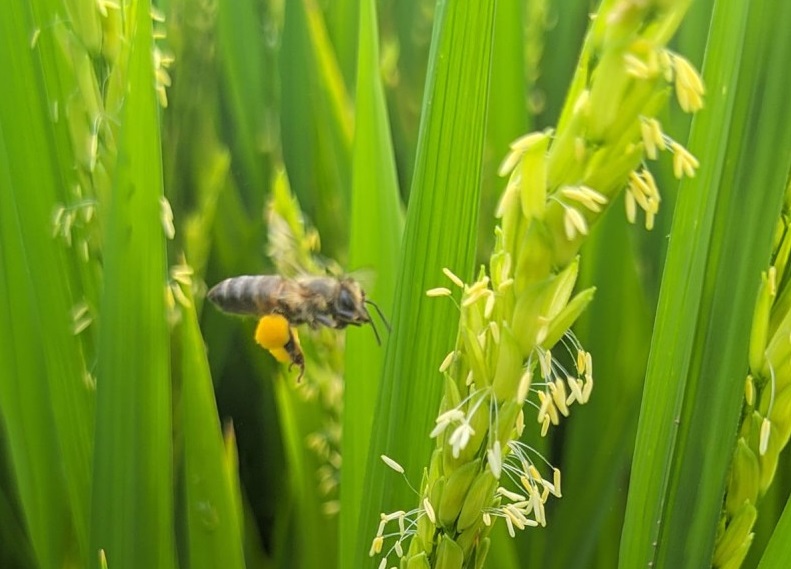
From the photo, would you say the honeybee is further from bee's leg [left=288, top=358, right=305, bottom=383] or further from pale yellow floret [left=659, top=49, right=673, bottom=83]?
pale yellow floret [left=659, top=49, right=673, bottom=83]

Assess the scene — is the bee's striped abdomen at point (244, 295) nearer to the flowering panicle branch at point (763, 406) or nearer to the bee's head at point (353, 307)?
the bee's head at point (353, 307)

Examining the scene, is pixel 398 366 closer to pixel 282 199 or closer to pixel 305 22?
pixel 282 199

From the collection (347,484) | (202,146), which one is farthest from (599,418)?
(202,146)

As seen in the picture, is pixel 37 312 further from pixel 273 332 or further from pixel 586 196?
pixel 586 196

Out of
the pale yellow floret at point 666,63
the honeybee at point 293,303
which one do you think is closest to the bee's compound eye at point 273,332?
the honeybee at point 293,303

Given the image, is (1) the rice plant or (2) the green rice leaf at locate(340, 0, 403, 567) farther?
(2) the green rice leaf at locate(340, 0, 403, 567)

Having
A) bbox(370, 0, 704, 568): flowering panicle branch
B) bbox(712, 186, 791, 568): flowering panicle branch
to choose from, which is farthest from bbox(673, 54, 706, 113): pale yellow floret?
bbox(712, 186, 791, 568): flowering panicle branch
